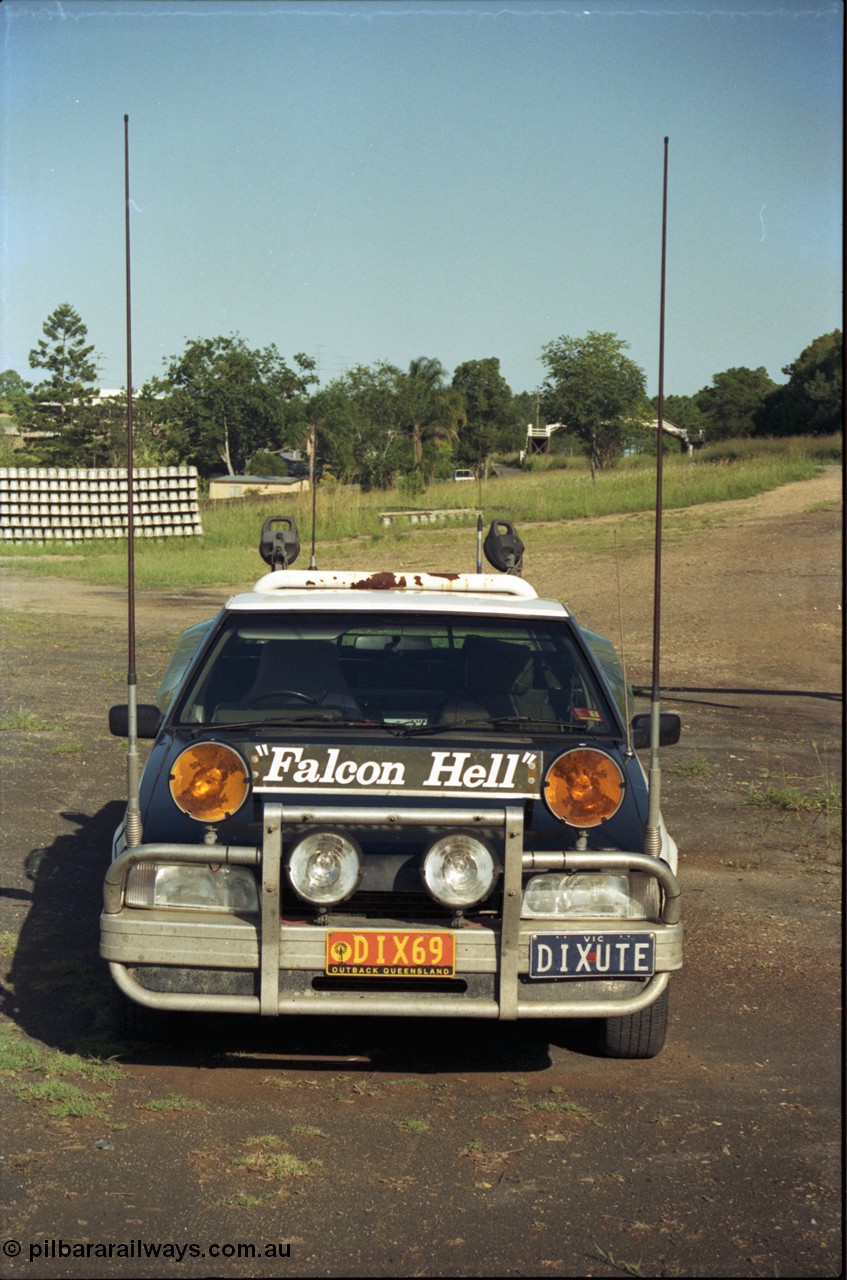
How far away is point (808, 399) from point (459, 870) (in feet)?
186

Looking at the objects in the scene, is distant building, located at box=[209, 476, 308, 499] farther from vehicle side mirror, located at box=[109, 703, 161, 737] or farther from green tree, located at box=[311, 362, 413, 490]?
vehicle side mirror, located at box=[109, 703, 161, 737]

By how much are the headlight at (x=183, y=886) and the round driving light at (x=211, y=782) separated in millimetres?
175

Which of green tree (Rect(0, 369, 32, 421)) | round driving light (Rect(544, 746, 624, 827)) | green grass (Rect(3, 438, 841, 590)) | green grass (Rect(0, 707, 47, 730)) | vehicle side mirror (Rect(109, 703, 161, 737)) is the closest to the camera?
round driving light (Rect(544, 746, 624, 827))

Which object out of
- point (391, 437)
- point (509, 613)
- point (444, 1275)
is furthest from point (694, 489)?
point (444, 1275)

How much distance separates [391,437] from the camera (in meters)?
44.0

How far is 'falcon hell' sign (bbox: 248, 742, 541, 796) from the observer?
4.52m

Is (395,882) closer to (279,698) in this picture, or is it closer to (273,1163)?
(273,1163)

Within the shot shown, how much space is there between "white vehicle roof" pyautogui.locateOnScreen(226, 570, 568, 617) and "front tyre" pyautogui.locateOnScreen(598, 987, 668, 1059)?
1.68 metres

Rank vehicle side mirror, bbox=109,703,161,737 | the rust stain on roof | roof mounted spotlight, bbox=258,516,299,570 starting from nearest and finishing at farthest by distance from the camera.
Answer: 1. vehicle side mirror, bbox=109,703,161,737
2. the rust stain on roof
3. roof mounted spotlight, bbox=258,516,299,570

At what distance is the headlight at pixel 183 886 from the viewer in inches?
175

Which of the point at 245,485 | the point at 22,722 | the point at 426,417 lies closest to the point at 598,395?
the point at 426,417

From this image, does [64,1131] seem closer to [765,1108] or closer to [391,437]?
[765,1108]

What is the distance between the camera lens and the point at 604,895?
447cm

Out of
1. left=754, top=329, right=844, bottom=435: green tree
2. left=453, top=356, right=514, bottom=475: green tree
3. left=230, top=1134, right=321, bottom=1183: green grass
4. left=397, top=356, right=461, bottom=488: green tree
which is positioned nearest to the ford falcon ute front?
left=230, top=1134, right=321, bottom=1183: green grass
